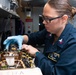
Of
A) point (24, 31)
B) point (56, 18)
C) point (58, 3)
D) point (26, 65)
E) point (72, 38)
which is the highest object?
point (58, 3)

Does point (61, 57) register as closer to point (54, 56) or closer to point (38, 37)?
point (54, 56)

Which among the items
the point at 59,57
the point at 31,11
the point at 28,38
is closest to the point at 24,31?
the point at 31,11

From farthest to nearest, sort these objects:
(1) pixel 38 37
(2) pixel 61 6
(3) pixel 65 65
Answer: (1) pixel 38 37
(2) pixel 61 6
(3) pixel 65 65

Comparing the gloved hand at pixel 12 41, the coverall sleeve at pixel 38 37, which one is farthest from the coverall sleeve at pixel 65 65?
the coverall sleeve at pixel 38 37

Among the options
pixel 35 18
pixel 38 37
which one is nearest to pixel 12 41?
pixel 38 37

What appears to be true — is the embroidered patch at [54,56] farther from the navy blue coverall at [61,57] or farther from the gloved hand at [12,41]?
the gloved hand at [12,41]

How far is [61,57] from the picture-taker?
1.39 meters

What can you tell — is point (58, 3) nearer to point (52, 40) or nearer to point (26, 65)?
point (52, 40)

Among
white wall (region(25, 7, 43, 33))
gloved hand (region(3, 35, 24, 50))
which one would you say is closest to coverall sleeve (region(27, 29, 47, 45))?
gloved hand (region(3, 35, 24, 50))

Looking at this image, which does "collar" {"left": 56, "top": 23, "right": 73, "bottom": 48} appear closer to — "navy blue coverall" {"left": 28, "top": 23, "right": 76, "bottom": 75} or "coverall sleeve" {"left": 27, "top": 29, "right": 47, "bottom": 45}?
"navy blue coverall" {"left": 28, "top": 23, "right": 76, "bottom": 75}

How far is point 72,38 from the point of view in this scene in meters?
1.44

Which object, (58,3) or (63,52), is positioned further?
(58,3)

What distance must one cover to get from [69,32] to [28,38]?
64 cm

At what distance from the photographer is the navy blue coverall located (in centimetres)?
136
